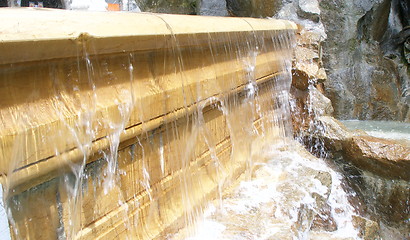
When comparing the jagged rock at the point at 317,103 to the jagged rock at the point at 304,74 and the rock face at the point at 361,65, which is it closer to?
the jagged rock at the point at 304,74

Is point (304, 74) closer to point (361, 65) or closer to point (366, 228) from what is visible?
point (366, 228)

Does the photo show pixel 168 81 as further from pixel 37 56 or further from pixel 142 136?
pixel 37 56

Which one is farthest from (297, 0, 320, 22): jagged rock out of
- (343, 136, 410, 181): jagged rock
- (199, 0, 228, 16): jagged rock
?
(343, 136, 410, 181): jagged rock

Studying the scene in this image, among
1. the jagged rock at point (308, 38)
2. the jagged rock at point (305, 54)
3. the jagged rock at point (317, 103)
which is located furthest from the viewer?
the jagged rock at point (308, 38)

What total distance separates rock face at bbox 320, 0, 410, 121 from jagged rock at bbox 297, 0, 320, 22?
112 cm

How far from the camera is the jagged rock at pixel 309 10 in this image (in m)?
5.43

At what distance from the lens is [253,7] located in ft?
20.4

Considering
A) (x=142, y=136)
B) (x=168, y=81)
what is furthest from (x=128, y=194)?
(x=168, y=81)

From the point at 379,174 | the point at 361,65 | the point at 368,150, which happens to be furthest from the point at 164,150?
the point at 361,65

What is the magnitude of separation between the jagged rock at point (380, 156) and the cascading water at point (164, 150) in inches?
12.3

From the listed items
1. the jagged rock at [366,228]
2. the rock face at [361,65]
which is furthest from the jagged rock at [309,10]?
the jagged rock at [366,228]

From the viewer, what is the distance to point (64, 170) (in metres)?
1.62

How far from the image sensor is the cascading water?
1530mm

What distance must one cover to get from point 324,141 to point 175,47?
2641mm
